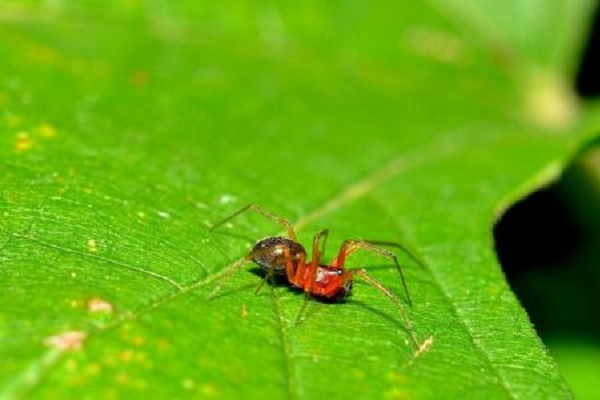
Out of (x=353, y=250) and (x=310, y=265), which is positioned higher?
(x=353, y=250)

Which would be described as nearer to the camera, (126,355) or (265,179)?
(126,355)

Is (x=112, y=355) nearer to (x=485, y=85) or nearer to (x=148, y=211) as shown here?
(x=148, y=211)

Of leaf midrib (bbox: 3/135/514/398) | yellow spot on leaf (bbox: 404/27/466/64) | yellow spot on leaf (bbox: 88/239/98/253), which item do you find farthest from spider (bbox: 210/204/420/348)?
yellow spot on leaf (bbox: 404/27/466/64)

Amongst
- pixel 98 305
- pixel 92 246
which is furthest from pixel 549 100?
pixel 98 305

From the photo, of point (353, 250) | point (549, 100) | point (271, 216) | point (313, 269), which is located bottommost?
point (313, 269)

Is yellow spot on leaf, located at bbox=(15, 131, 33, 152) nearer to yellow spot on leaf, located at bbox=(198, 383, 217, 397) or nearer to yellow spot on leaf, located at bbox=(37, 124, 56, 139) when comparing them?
yellow spot on leaf, located at bbox=(37, 124, 56, 139)

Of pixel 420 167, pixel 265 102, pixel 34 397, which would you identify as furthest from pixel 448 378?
pixel 265 102

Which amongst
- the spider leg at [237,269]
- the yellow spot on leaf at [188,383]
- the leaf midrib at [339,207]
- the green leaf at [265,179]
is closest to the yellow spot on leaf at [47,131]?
the green leaf at [265,179]

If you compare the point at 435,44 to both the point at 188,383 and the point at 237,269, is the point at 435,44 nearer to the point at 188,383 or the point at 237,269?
the point at 237,269
